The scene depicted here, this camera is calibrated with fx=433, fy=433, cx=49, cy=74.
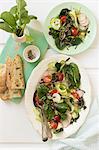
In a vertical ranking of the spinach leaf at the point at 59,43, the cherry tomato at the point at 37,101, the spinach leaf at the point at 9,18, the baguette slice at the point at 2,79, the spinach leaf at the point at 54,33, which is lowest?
the cherry tomato at the point at 37,101

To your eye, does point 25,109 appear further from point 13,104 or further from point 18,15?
point 18,15

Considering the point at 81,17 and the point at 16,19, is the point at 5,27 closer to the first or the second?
the point at 16,19

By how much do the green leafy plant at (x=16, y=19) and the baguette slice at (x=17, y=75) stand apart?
9cm

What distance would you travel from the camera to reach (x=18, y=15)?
1339 mm

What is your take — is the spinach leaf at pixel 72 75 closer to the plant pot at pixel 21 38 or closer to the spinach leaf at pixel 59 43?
the spinach leaf at pixel 59 43

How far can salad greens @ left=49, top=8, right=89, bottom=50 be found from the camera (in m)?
1.40

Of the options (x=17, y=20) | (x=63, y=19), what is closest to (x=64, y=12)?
(x=63, y=19)

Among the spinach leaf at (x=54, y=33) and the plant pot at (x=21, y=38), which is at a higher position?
the spinach leaf at (x=54, y=33)

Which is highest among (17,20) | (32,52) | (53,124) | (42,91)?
(17,20)

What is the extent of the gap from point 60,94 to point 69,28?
0.71 feet

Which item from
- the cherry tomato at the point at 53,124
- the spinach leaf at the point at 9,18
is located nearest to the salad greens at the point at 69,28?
the spinach leaf at the point at 9,18

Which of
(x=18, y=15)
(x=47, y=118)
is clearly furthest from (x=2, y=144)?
(x=18, y=15)

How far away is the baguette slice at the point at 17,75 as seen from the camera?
1.38 meters

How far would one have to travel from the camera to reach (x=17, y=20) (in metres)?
1.36
